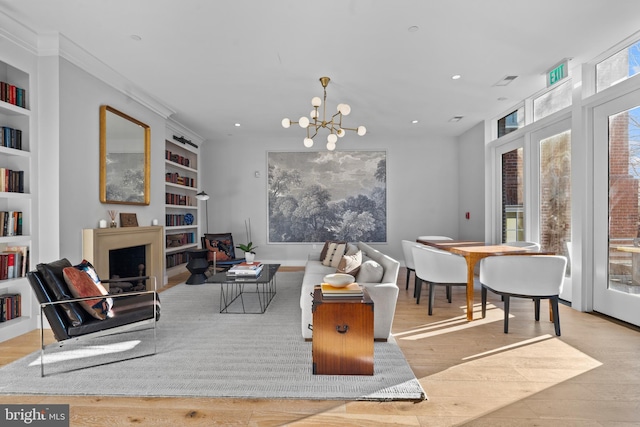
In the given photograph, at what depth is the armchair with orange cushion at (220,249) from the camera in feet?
18.6

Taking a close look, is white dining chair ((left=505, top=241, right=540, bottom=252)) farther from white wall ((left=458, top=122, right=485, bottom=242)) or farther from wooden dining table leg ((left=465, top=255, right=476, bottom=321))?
white wall ((left=458, top=122, right=485, bottom=242))

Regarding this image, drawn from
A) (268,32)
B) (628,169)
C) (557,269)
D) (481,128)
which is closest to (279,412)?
(557,269)

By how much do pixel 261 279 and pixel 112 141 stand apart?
2.57 metres

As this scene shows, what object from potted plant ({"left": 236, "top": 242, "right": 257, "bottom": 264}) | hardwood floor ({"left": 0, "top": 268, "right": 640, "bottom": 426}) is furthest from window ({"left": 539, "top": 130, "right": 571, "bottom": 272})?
potted plant ({"left": 236, "top": 242, "right": 257, "bottom": 264})

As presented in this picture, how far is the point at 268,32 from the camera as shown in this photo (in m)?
2.95

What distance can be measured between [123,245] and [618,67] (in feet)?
19.9

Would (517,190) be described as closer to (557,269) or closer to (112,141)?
(557,269)

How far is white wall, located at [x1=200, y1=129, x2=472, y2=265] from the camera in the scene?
6980 mm

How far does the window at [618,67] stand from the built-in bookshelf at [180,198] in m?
6.22

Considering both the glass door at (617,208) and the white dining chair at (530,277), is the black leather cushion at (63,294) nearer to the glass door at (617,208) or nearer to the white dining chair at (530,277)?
the white dining chair at (530,277)

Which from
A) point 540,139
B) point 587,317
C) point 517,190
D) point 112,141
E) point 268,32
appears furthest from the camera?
point 517,190

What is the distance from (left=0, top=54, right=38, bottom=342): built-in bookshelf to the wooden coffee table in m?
2.96

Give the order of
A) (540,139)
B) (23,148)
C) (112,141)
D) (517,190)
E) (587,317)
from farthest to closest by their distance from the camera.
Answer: (517,190) → (540,139) → (112,141) → (587,317) → (23,148)

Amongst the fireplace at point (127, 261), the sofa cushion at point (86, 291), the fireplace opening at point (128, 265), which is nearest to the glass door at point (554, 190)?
the sofa cushion at point (86, 291)
